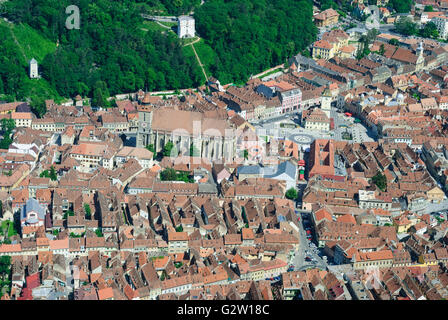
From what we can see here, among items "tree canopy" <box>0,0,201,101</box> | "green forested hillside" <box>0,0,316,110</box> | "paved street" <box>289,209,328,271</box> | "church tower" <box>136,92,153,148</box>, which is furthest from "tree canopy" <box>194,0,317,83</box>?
"paved street" <box>289,209,328,271</box>

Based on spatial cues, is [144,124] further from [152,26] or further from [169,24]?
[169,24]

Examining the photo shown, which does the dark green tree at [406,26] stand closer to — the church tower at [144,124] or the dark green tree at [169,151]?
the church tower at [144,124]

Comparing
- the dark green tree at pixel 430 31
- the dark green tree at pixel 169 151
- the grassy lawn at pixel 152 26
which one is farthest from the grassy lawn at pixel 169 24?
the dark green tree at pixel 430 31

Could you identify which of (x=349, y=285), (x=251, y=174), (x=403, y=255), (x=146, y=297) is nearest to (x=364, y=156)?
(x=251, y=174)

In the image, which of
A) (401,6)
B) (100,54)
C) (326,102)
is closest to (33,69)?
(100,54)

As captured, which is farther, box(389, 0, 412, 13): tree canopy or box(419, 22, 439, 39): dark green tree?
box(389, 0, 412, 13): tree canopy

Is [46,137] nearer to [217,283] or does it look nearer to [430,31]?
[217,283]

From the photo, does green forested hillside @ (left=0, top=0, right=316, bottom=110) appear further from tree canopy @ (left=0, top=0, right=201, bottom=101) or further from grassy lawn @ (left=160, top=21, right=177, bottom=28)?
grassy lawn @ (left=160, top=21, right=177, bottom=28)
